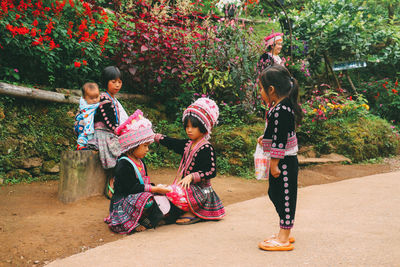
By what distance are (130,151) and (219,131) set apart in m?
2.97

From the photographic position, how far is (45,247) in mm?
2691

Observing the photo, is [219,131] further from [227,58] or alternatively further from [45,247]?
[45,247]

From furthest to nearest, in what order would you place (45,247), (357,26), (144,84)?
(357,26)
(144,84)
(45,247)

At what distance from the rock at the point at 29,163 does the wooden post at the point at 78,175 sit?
1.19m

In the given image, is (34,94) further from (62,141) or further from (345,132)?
(345,132)

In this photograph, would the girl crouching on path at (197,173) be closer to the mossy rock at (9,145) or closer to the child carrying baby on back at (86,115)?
the child carrying baby on back at (86,115)

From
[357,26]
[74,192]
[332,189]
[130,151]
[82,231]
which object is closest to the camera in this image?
[82,231]

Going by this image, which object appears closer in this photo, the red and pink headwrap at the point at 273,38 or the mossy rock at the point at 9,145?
the mossy rock at the point at 9,145

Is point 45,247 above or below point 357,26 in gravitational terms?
below

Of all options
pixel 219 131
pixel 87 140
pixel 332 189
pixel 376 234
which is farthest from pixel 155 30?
pixel 376 234

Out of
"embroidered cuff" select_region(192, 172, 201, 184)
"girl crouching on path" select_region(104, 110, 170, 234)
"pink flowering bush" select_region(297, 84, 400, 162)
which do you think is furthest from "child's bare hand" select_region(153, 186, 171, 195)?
"pink flowering bush" select_region(297, 84, 400, 162)

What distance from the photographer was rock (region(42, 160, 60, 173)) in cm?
489

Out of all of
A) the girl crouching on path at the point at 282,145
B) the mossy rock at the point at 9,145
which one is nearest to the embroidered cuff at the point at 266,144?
the girl crouching on path at the point at 282,145

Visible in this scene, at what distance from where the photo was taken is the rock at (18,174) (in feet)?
15.0
